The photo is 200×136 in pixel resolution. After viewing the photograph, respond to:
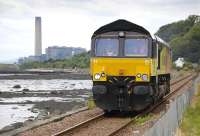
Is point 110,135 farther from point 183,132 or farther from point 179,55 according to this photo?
point 179,55

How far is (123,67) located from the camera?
23188mm

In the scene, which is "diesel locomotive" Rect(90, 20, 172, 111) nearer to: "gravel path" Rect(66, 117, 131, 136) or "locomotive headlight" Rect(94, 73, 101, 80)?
"locomotive headlight" Rect(94, 73, 101, 80)

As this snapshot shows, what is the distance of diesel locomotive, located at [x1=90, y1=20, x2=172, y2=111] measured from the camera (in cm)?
2305

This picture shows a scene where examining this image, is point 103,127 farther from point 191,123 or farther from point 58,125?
point 191,123

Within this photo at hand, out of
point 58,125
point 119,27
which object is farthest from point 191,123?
point 119,27

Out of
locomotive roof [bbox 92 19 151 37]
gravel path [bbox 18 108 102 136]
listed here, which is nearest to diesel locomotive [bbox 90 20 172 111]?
locomotive roof [bbox 92 19 151 37]

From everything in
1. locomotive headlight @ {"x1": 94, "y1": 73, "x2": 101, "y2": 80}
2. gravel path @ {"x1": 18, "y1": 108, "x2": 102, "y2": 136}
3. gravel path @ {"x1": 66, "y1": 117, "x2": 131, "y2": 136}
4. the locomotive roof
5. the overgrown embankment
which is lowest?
gravel path @ {"x1": 18, "y1": 108, "x2": 102, "y2": 136}

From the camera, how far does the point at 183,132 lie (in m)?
18.2

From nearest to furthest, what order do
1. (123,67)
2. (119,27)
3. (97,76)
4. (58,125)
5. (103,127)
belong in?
(103,127)
(58,125)
(123,67)
(97,76)
(119,27)

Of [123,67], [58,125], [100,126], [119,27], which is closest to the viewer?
[100,126]

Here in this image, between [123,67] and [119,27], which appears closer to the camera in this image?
[123,67]

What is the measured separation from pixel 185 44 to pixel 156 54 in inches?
5308

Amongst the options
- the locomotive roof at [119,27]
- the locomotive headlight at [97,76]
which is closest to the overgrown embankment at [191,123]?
the locomotive headlight at [97,76]

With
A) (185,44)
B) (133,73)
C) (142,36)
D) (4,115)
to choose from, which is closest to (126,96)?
(133,73)
